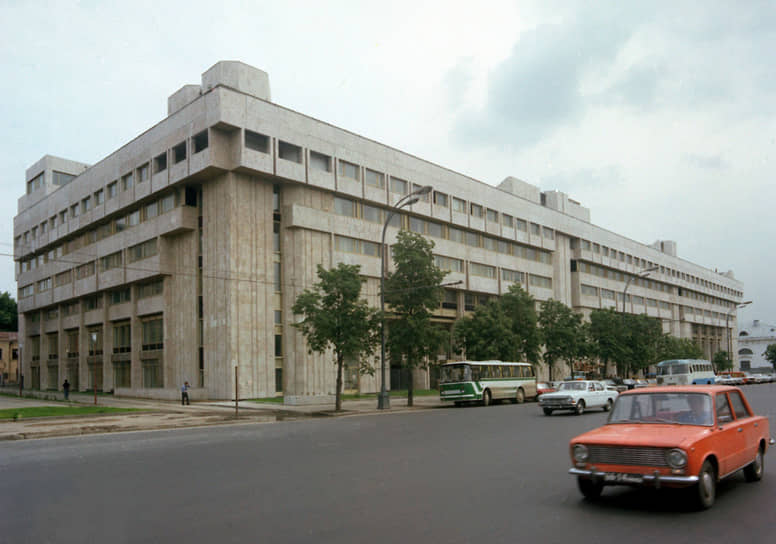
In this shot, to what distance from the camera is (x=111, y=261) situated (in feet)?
182

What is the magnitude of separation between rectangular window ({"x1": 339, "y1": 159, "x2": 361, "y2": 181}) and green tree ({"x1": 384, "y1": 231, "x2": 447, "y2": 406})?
14.9 meters

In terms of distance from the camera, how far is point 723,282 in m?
134

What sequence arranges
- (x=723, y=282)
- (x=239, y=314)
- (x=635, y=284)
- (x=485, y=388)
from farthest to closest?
1. (x=723, y=282)
2. (x=635, y=284)
3. (x=239, y=314)
4. (x=485, y=388)

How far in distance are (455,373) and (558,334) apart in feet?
74.5

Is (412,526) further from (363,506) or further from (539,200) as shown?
(539,200)

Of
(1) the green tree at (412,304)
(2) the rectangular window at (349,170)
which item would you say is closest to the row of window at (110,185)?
(2) the rectangular window at (349,170)

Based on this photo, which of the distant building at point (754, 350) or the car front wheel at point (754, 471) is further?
the distant building at point (754, 350)

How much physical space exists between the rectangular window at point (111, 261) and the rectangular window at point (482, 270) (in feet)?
106

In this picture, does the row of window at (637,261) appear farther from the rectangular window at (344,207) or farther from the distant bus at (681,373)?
the rectangular window at (344,207)

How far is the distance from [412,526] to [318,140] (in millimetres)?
42561

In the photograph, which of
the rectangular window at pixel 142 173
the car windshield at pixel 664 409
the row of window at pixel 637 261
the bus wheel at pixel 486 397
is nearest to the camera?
the car windshield at pixel 664 409

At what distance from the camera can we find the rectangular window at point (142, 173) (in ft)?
165

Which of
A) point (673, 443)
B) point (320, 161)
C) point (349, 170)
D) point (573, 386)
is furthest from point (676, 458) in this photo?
point (349, 170)

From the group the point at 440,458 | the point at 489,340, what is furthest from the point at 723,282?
the point at 440,458
